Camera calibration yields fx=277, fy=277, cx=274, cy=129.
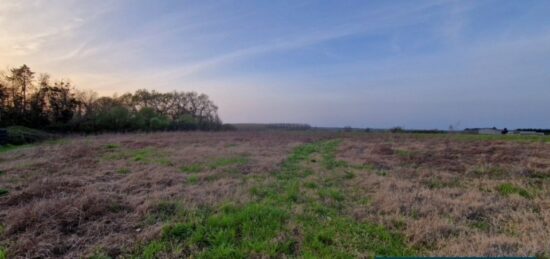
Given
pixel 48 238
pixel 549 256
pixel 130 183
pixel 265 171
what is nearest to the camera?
pixel 549 256

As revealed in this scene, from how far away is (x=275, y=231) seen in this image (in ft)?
12.8

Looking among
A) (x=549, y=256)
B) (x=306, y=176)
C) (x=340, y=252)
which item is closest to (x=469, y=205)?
(x=549, y=256)

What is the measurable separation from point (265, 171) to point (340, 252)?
5.37 metres

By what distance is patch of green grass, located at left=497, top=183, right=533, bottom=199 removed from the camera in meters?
5.74

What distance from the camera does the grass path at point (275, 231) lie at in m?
3.33

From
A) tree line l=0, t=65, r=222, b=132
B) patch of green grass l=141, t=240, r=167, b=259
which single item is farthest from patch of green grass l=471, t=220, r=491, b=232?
tree line l=0, t=65, r=222, b=132

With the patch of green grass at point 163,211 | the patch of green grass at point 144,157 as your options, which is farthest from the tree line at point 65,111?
the patch of green grass at point 163,211

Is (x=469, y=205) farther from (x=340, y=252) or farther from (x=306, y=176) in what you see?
(x=306, y=176)

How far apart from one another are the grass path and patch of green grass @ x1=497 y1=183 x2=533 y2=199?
3376 mm

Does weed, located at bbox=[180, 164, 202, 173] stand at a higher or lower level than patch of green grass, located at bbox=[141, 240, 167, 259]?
higher

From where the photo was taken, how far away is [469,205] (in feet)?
16.0

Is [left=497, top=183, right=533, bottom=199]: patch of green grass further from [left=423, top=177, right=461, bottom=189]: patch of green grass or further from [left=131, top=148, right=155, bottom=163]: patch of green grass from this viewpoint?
[left=131, top=148, right=155, bottom=163]: patch of green grass

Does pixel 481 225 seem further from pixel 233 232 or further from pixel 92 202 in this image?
pixel 92 202

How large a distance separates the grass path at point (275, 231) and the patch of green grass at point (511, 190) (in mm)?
3376
